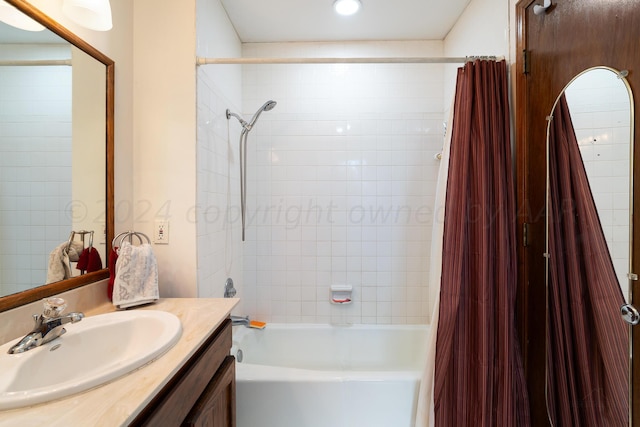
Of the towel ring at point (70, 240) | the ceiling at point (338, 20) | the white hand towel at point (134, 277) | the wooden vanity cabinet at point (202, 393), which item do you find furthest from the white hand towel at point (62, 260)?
the ceiling at point (338, 20)

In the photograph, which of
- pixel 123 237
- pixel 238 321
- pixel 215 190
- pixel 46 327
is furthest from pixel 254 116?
pixel 46 327

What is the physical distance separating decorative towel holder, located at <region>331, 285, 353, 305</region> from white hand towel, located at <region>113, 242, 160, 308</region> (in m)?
1.25

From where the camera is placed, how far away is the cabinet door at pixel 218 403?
Result: 79 centimetres

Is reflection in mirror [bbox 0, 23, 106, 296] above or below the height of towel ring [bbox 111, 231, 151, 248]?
above

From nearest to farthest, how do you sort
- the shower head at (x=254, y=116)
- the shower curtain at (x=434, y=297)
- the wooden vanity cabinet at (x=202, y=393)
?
the wooden vanity cabinet at (x=202, y=393), the shower curtain at (x=434, y=297), the shower head at (x=254, y=116)

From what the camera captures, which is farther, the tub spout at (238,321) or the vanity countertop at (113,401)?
the tub spout at (238,321)

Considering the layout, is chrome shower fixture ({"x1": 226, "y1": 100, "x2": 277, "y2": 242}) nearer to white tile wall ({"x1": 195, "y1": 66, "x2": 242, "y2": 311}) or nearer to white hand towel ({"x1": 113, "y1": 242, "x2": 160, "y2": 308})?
white tile wall ({"x1": 195, "y1": 66, "x2": 242, "y2": 311})

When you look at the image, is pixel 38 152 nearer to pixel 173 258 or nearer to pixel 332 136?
pixel 173 258

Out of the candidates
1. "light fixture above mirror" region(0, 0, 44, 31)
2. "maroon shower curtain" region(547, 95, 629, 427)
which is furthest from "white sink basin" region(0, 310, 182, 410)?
"maroon shower curtain" region(547, 95, 629, 427)

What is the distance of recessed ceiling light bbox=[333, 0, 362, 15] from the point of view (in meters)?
1.63

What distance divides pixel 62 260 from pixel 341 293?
1.61 meters

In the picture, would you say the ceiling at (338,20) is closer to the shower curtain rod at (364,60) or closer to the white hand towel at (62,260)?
the shower curtain rod at (364,60)

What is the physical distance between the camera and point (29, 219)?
0.84 metres

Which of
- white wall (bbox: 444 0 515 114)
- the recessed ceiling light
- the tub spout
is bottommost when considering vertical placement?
the tub spout
